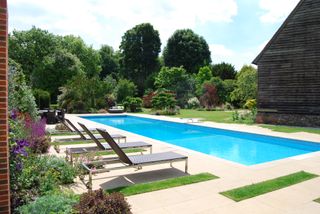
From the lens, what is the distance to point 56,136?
1110 cm

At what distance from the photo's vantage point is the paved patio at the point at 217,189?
4.34 metres

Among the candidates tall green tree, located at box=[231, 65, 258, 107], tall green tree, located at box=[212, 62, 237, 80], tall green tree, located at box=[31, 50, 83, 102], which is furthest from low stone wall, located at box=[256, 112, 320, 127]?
tall green tree, located at box=[31, 50, 83, 102]

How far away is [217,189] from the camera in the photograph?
5.19m

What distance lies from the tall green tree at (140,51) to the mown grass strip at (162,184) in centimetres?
3449

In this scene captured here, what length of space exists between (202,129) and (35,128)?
934 centimetres

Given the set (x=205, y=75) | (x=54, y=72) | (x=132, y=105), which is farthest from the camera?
(x=205, y=75)

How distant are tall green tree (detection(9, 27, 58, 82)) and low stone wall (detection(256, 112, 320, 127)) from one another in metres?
28.2

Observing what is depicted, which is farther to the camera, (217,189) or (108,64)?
(108,64)

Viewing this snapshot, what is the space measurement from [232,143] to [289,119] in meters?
5.80

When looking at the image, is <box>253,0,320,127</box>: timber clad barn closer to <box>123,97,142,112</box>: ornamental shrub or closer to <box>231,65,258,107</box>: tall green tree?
<box>231,65,258,107</box>: tall green tree

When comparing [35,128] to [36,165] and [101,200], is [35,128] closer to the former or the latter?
[36,165]

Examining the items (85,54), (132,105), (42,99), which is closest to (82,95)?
(132,105)

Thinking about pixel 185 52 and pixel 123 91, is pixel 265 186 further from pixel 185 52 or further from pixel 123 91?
pixel 185 52

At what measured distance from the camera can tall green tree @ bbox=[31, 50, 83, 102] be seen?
102 feet
